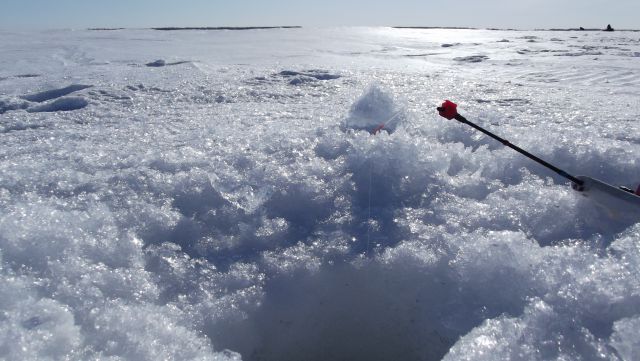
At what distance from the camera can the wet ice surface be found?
6.68 ft

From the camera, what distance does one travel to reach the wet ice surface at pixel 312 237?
6.68ft

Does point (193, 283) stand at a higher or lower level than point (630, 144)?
lower

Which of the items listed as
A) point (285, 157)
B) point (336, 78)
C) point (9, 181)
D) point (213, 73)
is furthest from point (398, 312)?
point (213, 73)

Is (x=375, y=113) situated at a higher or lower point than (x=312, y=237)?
higher

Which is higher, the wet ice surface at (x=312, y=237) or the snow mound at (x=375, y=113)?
the snow mound at (x=375, y=113)

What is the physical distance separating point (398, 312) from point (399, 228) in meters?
0.66

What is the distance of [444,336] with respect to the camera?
221 centimetres

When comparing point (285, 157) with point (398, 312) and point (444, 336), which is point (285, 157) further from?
point (444, 336)

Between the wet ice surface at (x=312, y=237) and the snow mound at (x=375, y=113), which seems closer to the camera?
the wet ice surface at (x=312, y=237)

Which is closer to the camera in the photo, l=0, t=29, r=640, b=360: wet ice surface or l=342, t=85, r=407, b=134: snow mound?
l=0, t=29, r=640, b=360: wet ice surface

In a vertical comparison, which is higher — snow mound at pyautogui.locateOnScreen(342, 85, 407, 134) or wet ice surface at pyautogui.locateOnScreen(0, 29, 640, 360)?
snow mound at pyautogui.locateOnScreen(342, 85, 407, 134)

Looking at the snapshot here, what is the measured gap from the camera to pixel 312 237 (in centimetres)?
282

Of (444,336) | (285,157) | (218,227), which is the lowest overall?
(444,336)

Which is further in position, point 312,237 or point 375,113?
point 375,113
